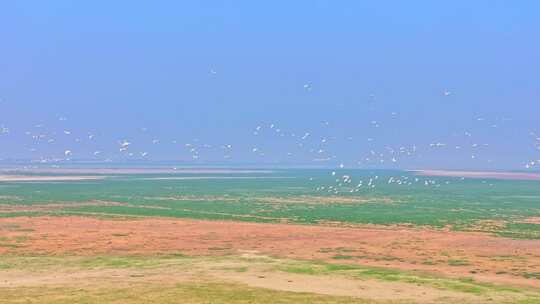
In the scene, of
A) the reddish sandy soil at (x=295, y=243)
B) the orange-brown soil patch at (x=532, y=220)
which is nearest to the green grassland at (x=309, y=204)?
the orange-brown soil patch at (x=532, y=220)

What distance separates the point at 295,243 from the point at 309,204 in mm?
41294

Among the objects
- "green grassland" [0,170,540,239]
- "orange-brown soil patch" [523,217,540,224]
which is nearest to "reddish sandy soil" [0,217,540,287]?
"green grassland" [0,170,540,239]

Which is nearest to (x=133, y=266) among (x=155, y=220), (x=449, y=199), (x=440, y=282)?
(x=440, y=282)

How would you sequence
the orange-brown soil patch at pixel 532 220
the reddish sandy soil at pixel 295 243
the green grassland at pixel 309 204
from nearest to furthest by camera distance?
the reddish sandy soil at pixel 295 243, the orange-brown soil patch at pixel 532 220, the green grassland at pixel 309 204

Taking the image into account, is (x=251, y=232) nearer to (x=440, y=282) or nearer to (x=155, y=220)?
(x=155, y=220)

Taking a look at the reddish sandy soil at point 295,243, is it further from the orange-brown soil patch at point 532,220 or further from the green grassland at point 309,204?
the orange-brown soil patch at point 532,220

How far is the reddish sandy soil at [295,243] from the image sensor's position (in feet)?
164

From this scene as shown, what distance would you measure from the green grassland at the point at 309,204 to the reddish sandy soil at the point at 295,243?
751 centimetres

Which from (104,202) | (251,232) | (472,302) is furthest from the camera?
(104,202)

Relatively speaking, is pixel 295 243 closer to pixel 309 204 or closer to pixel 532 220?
pixel 532 220

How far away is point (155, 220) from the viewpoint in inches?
3059

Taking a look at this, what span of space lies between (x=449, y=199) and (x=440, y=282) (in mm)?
73370

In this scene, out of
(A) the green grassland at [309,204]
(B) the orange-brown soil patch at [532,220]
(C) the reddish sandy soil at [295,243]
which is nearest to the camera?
(C) the reddish sandy soil at [295,243]

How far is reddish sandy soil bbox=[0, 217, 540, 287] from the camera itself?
50.0m
